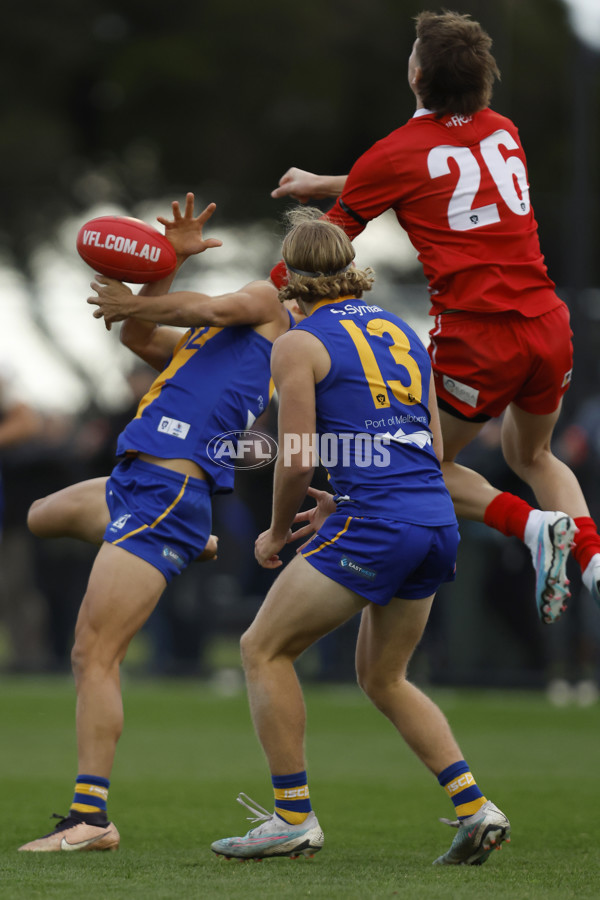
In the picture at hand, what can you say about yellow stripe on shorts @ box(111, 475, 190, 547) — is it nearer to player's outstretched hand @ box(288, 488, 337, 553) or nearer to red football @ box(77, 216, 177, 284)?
player's outstretched hand @ box(288, 488, 337, 553)

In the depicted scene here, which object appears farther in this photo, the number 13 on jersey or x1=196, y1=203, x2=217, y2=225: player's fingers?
x1=196, y1=203, x2=217, y2=225: player's fingers

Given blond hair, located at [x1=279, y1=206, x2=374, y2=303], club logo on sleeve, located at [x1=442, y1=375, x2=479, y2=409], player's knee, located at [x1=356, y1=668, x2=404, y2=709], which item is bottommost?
player's knee, located at [x1=356, y1=668, x2=404, y2=709]

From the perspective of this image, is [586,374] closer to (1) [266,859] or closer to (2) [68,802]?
(2) [68,802]

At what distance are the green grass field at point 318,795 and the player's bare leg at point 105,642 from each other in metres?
0.43

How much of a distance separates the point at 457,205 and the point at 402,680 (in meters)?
1.87

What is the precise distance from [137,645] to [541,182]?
9.05 m

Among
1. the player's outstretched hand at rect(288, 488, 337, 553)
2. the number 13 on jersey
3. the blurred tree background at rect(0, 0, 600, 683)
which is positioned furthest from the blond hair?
the blurred tree background at rect(0, 0, 600, 683)

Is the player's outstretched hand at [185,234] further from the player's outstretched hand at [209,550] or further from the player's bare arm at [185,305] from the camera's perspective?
the player's outstretched hand at [209,550]

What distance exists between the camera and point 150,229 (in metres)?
6.13

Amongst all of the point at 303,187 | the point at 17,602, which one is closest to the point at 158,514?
the point at 303,187

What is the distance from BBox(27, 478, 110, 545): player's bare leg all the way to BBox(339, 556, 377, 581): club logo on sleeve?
1.35 metres

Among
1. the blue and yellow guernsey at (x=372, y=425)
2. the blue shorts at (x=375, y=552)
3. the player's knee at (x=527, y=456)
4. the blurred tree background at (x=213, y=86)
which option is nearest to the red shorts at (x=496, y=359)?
the player's knee at (x=527, y=456)

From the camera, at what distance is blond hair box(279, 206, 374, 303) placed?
5211mm

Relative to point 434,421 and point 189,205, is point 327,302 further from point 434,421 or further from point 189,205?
point 189,205
